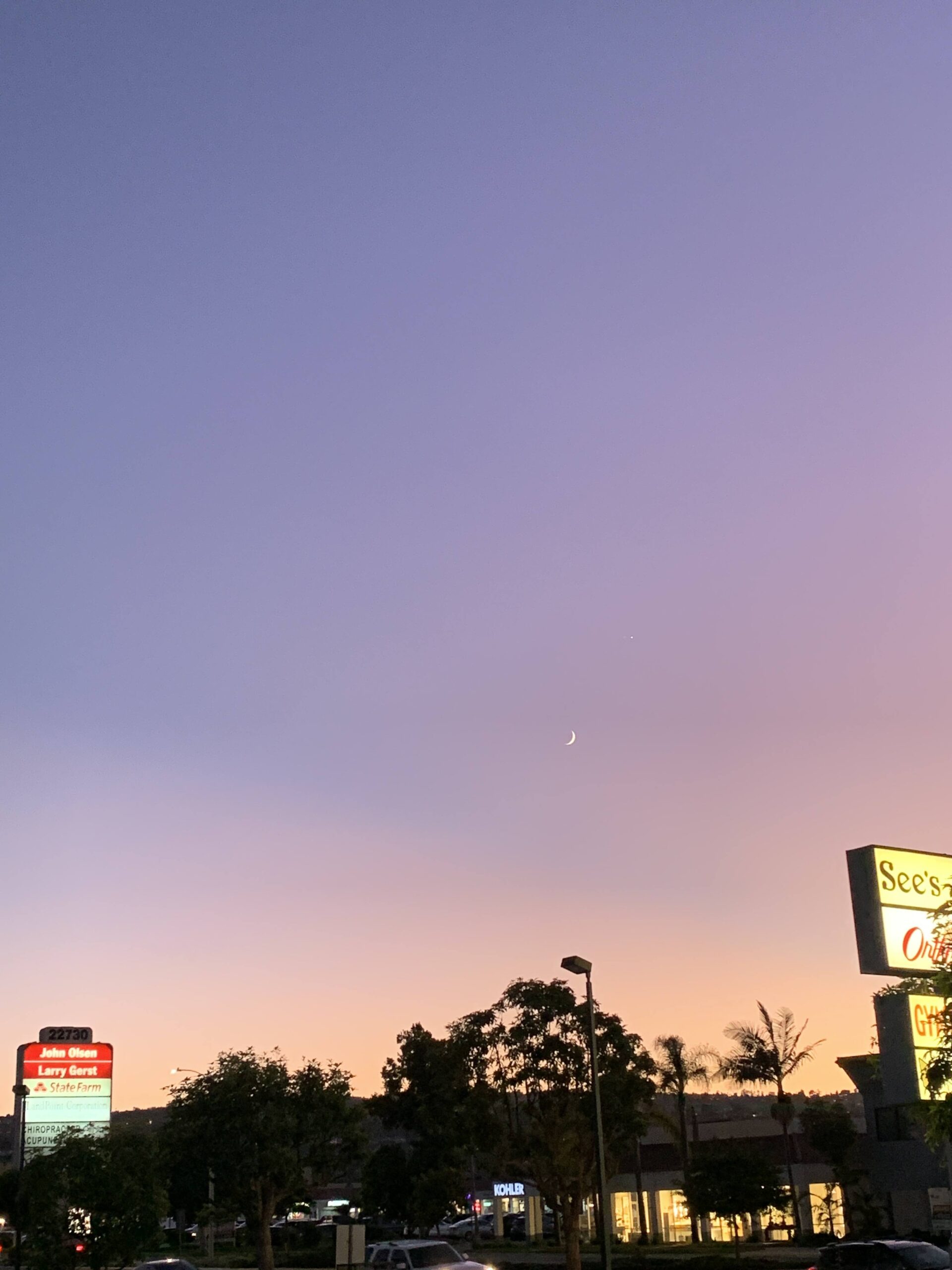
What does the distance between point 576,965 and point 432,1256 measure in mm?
10974

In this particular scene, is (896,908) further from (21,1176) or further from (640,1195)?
(640,1195)

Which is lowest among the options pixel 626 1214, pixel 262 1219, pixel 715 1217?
pixel 626 1214

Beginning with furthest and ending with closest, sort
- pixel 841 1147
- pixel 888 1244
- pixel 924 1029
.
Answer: pixel 841 1147 < pixel 888 1244 < pixel 924 1029

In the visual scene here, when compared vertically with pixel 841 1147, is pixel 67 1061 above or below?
above

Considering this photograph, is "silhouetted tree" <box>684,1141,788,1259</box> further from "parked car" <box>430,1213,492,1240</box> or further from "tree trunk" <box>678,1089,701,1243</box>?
"parked car" <box>430,1213,492,1240</box>

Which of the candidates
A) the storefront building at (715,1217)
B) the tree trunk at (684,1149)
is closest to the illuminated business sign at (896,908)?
the storefront building at (715,1217)

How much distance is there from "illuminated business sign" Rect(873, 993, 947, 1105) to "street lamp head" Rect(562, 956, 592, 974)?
8.84 m

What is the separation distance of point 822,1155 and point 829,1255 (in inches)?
1474

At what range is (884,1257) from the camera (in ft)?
95.9

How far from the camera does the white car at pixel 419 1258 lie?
116 feet

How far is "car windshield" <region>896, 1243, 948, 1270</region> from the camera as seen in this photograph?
28.6 metres

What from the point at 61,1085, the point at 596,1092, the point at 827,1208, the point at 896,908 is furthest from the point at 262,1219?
the point at 896,908

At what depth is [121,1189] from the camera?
143 feet

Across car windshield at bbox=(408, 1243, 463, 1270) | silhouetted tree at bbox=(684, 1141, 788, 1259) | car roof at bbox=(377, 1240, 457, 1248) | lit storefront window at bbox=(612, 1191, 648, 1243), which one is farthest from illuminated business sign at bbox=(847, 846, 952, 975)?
lit storefront window at bbox=(612, 1191, 648, 1243)
